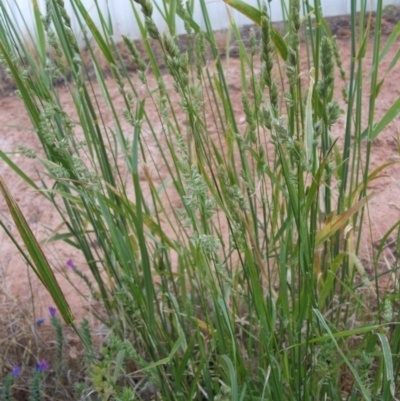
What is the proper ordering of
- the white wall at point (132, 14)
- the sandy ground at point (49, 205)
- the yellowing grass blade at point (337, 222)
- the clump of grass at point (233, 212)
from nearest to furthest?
the clump of grass at point (233, 212)
the yellowing grass blade at point (337, 222)
the sandy ground at point (49, 205)
the white wall at point (132, 14)

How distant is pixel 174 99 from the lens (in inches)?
106

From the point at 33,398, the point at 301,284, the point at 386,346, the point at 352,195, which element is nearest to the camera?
the point at 386,346

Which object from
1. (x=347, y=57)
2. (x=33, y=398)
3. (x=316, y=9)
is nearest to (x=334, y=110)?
(x=316, y=9)

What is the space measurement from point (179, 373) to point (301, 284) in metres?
0.24

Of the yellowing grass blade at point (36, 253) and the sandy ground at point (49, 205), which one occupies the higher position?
the yellowing grass blade at point (36, 253)

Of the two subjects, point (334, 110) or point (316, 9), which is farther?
point (316, 9)

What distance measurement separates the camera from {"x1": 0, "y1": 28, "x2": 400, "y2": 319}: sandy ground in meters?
1.66

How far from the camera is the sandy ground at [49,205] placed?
1660mm

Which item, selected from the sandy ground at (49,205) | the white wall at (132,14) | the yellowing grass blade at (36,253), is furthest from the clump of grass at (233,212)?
the white wall at (132,14)

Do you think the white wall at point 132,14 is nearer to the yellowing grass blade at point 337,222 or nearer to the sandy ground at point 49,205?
the sandy ground at point 49,205

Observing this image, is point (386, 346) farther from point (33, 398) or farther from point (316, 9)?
point (33, 398)

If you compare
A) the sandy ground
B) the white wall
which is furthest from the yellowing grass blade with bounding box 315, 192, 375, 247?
the white wall

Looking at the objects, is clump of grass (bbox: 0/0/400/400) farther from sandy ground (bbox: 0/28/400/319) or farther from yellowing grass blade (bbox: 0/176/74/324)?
sandy ground (bbox: 0/28/400/319)

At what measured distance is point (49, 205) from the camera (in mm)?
2129
